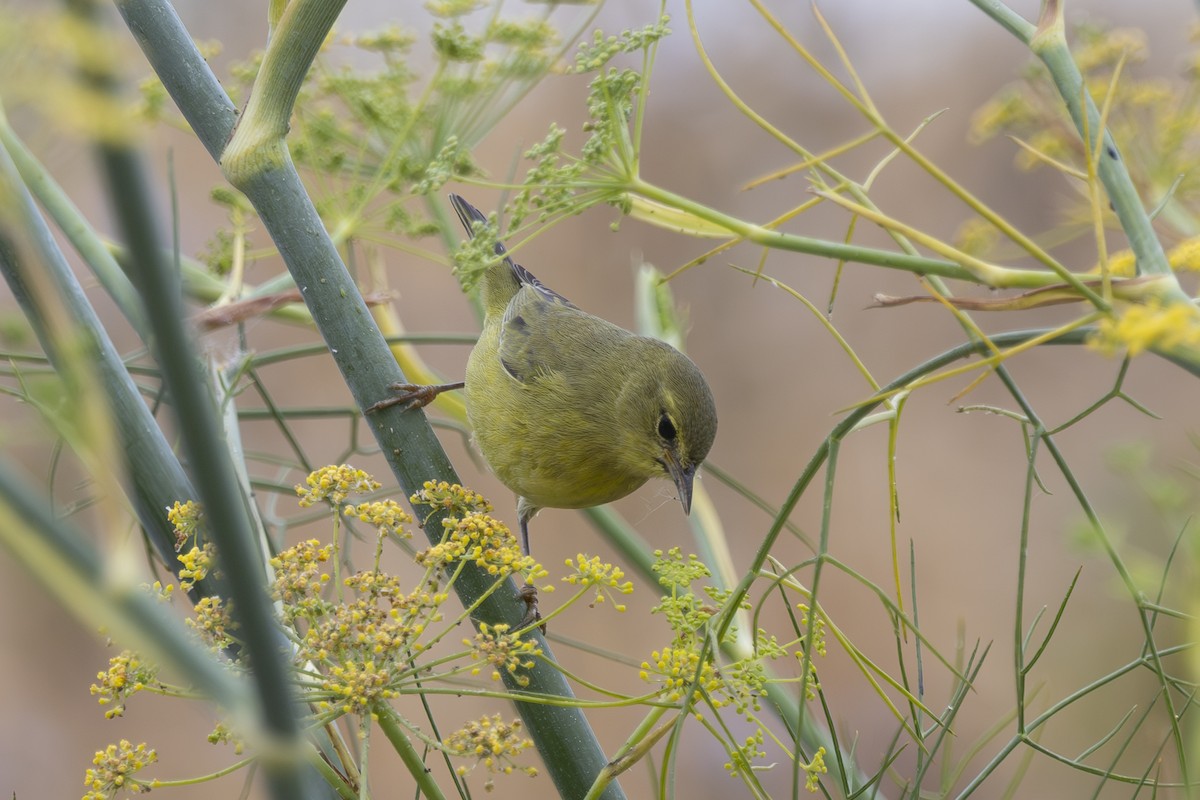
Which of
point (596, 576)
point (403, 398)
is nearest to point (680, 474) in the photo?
point (403, 398)

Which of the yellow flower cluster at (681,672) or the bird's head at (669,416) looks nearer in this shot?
the yellow flower cluster at (681,672)

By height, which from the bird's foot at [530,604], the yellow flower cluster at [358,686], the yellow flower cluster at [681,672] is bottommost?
the yellow flower cluster at [681,672]

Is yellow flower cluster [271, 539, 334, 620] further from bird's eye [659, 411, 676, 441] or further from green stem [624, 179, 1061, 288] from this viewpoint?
bird's eye [659, 411, 676, 441]

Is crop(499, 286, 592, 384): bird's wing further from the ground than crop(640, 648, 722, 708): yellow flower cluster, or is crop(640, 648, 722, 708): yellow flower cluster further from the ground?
crop(499, 286, 592, 384): bird's wing

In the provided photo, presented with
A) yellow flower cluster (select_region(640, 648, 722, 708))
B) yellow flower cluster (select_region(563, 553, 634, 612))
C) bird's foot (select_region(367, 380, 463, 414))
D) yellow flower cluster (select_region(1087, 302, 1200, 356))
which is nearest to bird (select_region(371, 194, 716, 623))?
bird's foot (select_region(367, 380, 463, 414))

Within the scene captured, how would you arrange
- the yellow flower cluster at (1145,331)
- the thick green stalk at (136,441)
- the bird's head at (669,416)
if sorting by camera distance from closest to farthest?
the yellow flower cluster at (1145,331) → the thick green stalk at (136,441) → the bird's head at (669,416)

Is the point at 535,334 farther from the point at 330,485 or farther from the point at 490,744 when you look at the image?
the point at 490,744

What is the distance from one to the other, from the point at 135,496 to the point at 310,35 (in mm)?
655

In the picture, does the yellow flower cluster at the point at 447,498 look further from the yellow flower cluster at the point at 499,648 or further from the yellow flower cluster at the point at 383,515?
the yellow flower cluster at the point at 499,648

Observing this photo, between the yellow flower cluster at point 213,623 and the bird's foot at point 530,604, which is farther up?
the bird's foot at point 530,604

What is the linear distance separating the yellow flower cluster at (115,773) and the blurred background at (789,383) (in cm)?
506

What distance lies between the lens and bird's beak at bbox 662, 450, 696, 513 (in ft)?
8.26

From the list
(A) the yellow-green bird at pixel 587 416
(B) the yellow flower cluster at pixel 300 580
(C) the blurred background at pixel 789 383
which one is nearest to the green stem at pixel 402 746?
(B) the yellow flower cluster at pixel 300 580

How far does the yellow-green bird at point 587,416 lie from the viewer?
2730mm
